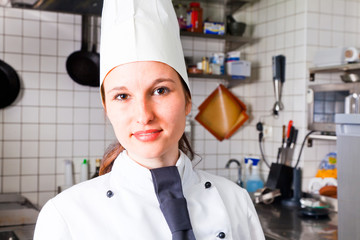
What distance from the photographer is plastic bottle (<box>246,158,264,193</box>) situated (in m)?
2.92

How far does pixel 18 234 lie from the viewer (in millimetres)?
1949

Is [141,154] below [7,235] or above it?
above

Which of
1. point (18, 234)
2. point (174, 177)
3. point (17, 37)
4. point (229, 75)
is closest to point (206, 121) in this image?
point (229, 75)

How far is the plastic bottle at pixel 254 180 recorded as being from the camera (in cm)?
292

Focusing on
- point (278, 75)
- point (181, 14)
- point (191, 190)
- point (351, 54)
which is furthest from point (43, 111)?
point (191, 190)

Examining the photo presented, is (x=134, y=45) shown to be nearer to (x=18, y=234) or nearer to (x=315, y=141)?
(x=18, y=234)

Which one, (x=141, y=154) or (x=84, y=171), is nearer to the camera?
(x=141, y=154)

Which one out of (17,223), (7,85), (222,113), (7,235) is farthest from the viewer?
(222,113)

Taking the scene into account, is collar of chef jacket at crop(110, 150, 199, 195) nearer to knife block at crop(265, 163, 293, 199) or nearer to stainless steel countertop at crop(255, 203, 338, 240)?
stainless steel countertop at crop(255, 203, 338, 240)

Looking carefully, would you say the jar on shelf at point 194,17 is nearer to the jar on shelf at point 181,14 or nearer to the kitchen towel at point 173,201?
the jar on shelf at point 181,14

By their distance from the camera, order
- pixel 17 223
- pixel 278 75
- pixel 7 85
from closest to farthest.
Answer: pixel 17 223 → pixel 7 85 → pixel 278 75

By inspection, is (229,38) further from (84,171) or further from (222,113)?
(84,171)

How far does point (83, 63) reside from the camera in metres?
2.75

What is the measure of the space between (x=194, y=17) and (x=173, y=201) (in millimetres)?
2129
